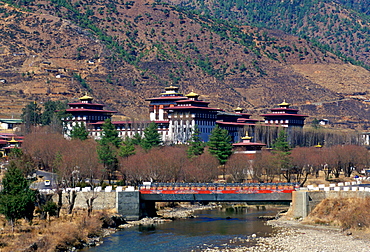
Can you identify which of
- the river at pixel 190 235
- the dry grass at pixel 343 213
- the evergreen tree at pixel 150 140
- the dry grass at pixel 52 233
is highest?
the evergreen tree at pixel 150 140

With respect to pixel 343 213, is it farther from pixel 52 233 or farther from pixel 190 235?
pixel 52 233

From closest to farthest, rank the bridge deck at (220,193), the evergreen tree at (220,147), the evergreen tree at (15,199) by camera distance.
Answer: the evergreen tree at (15,199)
the bridge deck at (220,193)
the evergreen tree at (220,147)

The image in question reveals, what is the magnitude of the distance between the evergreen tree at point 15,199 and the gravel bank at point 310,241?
17.1 meters

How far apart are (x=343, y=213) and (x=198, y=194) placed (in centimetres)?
1745

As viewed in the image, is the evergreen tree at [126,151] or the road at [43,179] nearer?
the road at [43,179]

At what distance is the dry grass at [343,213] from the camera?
8138 cm

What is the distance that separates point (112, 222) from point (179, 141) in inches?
3508

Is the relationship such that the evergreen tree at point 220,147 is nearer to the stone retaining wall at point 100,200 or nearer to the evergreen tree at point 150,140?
the evergreen tree at point 150,140

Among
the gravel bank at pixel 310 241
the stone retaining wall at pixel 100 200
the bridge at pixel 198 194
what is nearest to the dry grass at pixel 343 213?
the gravel bank at pixel 310 241

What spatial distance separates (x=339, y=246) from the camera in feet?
238

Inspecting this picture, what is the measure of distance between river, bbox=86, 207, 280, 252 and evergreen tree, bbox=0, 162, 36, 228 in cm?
722

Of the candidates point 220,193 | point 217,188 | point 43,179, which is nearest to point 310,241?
point 220,193

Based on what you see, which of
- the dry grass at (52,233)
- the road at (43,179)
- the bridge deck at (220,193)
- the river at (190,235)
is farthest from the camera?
the road at (43,179)

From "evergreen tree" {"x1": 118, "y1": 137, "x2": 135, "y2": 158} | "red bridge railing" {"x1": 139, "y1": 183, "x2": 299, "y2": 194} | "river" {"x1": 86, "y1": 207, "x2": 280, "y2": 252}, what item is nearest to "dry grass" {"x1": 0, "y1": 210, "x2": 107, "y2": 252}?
"river" {"x1": 86, "y1": 207, "x2": 280, "y2": 252}
